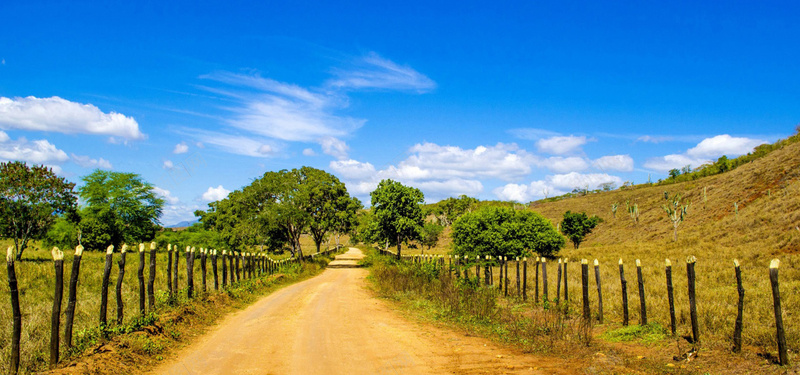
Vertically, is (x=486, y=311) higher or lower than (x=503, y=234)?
lower

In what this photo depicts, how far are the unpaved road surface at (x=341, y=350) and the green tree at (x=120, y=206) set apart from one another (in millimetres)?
34117

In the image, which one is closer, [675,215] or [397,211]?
[397,211]

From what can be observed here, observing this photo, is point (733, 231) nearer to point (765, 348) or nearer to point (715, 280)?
point (715, 280)

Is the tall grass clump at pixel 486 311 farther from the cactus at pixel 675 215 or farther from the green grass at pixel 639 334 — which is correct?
the cactus at pixel 675 215

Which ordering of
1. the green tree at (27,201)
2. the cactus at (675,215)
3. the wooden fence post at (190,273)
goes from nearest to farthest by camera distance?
the wooden fence post at (190,273), the green tree at (27,201), the cactus at (675,215)

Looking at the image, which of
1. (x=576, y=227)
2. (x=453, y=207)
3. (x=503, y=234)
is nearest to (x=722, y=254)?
(x=503, y=234)

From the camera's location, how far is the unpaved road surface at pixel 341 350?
7.96 meters

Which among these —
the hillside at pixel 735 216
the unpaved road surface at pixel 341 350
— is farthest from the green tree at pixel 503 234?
the unpaved road surface at pixel 341 350

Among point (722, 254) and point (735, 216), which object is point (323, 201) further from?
point (735, 216)

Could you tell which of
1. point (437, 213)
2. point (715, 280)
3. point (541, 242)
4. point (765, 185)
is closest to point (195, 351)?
point (715, 280)

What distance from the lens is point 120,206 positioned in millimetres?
41125

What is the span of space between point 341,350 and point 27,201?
29247mm

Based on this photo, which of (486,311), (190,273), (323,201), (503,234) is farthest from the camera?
(323,201)

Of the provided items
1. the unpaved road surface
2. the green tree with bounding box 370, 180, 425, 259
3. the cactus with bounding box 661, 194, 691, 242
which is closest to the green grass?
the unpaved road surface
